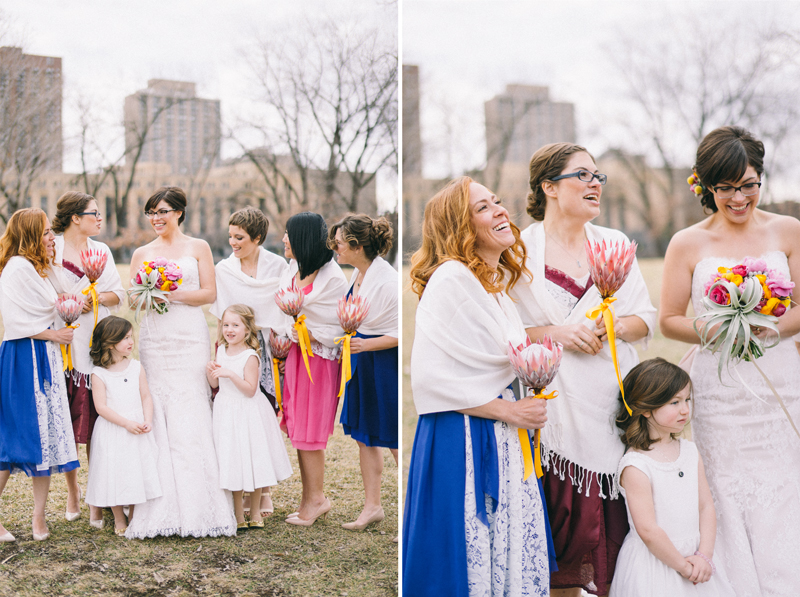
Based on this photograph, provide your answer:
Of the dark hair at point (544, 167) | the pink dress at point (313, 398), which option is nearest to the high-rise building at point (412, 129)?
the pink dress at point (313, 398)

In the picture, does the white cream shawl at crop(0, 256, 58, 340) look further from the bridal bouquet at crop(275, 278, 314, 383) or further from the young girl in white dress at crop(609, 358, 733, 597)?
the young girl in white dress at crop(609, 358, 733, 597)

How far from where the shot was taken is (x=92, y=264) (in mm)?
4648

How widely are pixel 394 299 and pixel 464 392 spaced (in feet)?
A: 6.38

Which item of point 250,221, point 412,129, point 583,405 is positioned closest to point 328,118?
point 412,129

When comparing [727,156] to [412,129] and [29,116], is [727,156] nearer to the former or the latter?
[29,116]

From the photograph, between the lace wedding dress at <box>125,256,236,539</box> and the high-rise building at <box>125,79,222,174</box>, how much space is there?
5.63 meters

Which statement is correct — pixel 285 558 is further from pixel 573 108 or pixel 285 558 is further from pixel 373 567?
pixel 573 108

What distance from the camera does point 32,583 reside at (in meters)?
3.96

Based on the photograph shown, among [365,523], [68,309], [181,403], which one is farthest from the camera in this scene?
[365,523]

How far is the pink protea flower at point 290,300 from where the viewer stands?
4.66 m

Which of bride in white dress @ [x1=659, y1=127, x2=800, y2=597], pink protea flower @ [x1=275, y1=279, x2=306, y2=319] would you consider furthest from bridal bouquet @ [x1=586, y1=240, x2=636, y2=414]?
pink protea flower @ [x1=275, y1=279, x2=306, y2=319]

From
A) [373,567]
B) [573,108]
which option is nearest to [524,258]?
[373,567]

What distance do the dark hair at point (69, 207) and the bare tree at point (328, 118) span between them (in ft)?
18.3

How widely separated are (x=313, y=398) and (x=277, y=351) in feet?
1.41
